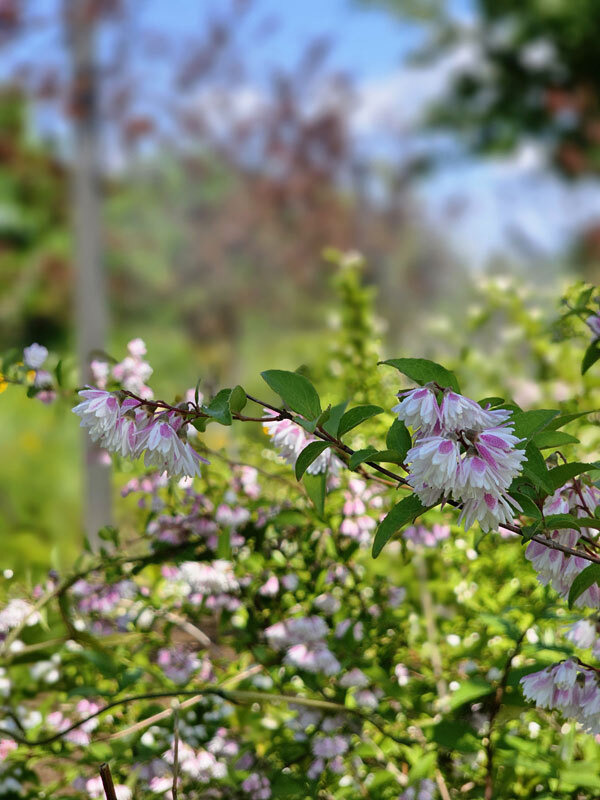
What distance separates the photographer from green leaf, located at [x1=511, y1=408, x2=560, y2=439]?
2.19 feet

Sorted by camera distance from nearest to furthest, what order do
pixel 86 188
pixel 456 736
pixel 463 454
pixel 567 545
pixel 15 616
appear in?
pixel 463 454 → pixel 567 545 → pixel 456 736 → pixel 15 616 → pixel 86 188

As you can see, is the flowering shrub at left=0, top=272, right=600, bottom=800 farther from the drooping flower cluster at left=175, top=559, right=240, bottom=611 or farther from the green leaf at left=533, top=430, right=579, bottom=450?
the green leaf at left=533, top=430, right=579, bottom=450

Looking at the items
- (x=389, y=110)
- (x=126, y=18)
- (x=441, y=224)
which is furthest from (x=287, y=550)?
(x=441, y=224)

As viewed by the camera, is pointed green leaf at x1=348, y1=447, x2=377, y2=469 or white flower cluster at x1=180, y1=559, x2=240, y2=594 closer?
pointed green leaf at x1=348, y1=447, x2=377, y2=469

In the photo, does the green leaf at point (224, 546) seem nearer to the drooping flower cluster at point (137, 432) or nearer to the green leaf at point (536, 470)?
the drooping flower cluster at point (137, 432)

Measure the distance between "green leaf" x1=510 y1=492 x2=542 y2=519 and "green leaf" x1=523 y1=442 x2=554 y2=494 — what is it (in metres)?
0.02

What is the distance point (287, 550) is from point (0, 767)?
514 mm

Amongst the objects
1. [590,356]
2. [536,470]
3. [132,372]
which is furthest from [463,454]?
[132,372]

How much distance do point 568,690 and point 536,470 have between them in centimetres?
25

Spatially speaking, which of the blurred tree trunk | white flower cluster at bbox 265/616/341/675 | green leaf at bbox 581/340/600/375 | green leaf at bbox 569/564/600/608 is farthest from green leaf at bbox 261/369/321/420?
the blurred tree trunk

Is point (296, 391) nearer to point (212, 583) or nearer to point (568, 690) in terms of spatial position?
point (568, 690)

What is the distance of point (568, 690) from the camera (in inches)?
30.7

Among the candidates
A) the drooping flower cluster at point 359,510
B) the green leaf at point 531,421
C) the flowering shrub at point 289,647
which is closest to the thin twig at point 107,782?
the flowering shrub at point 289,647

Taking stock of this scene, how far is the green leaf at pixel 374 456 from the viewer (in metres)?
0.63
